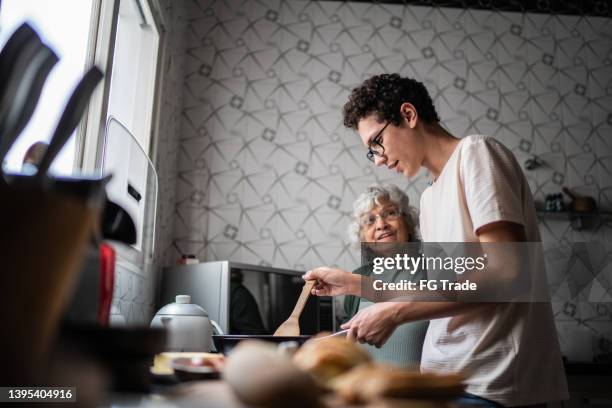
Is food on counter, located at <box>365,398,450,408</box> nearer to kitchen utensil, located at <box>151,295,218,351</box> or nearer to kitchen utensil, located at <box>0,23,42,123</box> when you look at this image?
kitchen utensil, located at <box>0,23,42,123</box>

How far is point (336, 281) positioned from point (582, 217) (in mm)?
2305

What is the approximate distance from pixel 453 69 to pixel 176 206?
1838 mm

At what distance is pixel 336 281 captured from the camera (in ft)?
3.92

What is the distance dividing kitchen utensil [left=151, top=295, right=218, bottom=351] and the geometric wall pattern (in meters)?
1.59

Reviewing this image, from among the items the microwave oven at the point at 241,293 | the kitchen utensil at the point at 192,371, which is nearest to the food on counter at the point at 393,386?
the kitchen utensil at the point at 192,371

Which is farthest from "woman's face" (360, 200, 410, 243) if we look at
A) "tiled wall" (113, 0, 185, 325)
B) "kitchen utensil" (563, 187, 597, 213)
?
"kitchen utensil" (563, 187, 597, 213)

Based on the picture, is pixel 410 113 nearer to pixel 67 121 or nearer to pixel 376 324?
pixel 376 324

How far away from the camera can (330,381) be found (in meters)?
0.46

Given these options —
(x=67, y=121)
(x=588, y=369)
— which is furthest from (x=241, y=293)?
(x=67, y=121)

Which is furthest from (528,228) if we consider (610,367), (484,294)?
(610,367)

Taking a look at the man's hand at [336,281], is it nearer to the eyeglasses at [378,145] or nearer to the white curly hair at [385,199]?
the eyeglasses at [378,145]

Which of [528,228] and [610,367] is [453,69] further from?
[528,228]

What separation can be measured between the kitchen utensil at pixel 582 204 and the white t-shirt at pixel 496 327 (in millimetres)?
2087

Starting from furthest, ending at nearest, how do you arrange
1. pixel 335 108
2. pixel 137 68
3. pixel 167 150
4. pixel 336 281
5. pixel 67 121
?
1. pixel 335 108
2. pixel 167 150
3. pixel 137 68
4. pixel 336 281
5. pixel 67 121
